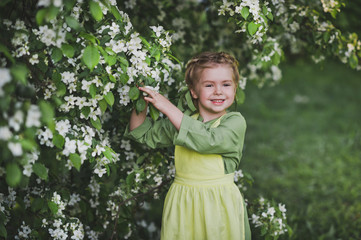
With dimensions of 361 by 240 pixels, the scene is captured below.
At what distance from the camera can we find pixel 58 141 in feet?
5.92

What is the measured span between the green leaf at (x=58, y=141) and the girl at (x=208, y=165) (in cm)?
49

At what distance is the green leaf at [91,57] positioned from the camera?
1725mm

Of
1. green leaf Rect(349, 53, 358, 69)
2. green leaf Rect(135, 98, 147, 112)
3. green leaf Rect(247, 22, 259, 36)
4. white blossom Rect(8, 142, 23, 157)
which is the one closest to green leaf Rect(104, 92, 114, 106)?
green leaf Rect(135, 98, 147, 112)

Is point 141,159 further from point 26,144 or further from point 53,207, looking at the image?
point 26,144

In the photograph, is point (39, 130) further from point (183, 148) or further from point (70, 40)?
point (183, 148)

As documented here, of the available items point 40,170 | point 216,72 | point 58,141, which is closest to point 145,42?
point 216,72

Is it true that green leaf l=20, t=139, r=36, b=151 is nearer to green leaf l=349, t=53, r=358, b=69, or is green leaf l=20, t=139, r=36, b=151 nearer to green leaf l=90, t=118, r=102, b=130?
green leaf l=90, t=118, r=102, b=130

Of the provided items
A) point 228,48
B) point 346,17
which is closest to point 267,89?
point 346,17

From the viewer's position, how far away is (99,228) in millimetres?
2717

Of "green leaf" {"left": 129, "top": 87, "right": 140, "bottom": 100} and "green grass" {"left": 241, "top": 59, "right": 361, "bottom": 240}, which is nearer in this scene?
"green leaf" {"left": 129, "top": 87, "right": 140, "bottom": 100}

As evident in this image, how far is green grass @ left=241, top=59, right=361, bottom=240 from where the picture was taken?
152 inches

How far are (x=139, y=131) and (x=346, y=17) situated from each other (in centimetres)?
370

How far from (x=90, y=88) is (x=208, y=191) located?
85 centimetres

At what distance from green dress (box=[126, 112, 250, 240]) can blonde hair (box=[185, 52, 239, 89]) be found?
28 centimetres
